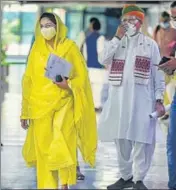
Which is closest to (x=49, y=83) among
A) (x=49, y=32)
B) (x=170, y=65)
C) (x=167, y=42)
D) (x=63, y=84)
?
(x=63, y=84)

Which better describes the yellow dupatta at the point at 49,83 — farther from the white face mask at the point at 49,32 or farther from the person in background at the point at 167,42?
the person in background at the point at 167,42

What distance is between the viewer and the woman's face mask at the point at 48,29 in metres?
6.01

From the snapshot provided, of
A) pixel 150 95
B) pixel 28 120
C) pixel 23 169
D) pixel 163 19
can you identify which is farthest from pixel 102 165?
pixel 163 19

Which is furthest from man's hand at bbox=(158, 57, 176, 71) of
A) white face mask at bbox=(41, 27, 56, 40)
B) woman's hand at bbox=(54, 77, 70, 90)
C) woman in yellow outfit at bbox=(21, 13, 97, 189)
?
white face mask at bbox=(41, 27, 56, 40)

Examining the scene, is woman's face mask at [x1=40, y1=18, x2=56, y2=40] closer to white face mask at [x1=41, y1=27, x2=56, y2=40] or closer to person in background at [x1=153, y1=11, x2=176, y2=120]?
white face mask at [x1=41, y1=27, x2=56, y2=40]

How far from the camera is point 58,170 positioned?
20.4 feet

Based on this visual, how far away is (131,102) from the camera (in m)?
6.85

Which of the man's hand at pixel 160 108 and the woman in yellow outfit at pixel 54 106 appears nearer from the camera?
the woman in yellow outfit at pixel 54 106

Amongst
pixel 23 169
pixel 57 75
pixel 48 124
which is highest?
pixel 57 75

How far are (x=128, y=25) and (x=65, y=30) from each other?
2.66 ft

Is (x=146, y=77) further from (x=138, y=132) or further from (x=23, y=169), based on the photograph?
(x=23, y=169)

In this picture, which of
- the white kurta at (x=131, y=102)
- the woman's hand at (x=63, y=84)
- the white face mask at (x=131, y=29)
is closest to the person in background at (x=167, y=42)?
the white kurta at (x=131, y=102)

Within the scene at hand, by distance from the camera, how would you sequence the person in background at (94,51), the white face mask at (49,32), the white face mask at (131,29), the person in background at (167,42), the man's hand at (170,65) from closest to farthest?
1. the white face mask at (49,32)
2. the man's hand at (170,65)
3. the white face mask at (131,29)
4. the person in background at (167,42)
5. the person in background at (94,51)

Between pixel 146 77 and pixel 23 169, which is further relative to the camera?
pixel 23 169
